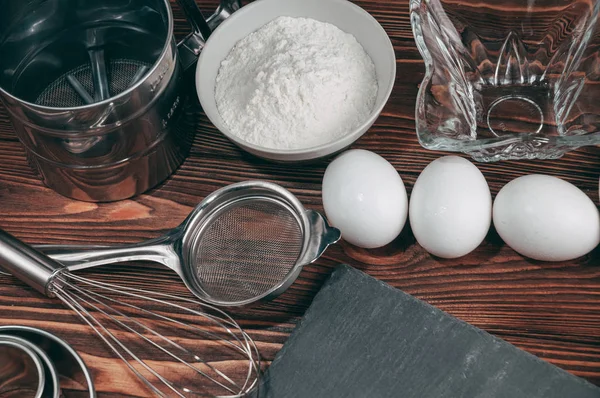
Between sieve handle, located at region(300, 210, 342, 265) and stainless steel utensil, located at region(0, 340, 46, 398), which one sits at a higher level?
sieve handle, located at region(300, 210, 342, 265)

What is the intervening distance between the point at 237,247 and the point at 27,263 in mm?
195

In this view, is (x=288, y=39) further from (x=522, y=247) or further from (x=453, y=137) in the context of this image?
(x=522, y=247)

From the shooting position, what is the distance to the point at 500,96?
78 centimetres

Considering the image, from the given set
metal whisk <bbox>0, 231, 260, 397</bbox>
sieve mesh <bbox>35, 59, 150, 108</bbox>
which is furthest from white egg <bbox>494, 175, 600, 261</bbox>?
sieve mesh <bbox>35, 59, 150, 108</bbox>

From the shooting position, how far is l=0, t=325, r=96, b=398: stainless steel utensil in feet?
2.07

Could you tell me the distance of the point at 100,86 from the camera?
2.43 feet

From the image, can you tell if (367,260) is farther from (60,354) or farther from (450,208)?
(60,354)

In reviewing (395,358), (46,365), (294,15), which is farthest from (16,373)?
(294,15)

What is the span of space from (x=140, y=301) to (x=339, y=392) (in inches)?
8.4

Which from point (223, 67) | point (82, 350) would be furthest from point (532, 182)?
point (82, 350)

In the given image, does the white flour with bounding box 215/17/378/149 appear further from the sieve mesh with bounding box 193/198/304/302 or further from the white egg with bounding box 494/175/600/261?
the white egg with bounding box 494/175/600/261

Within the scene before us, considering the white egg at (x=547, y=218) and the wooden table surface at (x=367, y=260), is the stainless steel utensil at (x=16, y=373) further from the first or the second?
the white egg at (x=547, y=218)

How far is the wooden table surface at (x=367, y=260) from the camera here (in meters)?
0.66

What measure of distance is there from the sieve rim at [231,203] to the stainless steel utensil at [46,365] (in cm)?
14
